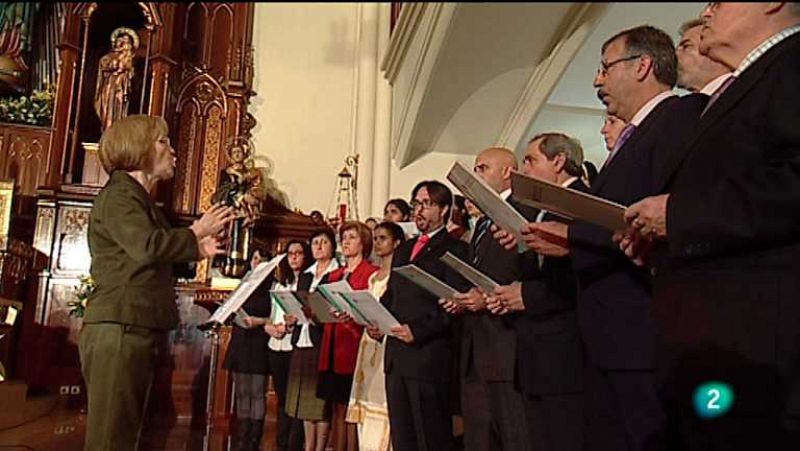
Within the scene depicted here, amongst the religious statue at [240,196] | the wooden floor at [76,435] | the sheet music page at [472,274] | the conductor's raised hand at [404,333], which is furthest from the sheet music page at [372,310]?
the religious statue at [240,196]

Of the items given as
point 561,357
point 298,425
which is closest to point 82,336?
point 561,357

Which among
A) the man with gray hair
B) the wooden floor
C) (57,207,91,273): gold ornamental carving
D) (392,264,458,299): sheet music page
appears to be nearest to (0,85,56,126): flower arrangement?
(57,207,91,273): gold ornamental carving

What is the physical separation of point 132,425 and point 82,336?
263mm

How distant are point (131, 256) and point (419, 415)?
51.4 inches

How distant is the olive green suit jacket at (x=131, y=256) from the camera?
1.79 m

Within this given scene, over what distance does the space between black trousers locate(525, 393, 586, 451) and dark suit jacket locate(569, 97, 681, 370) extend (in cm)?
47

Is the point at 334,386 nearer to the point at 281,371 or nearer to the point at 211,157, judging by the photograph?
the point at 281,371

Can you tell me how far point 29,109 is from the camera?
225 inches

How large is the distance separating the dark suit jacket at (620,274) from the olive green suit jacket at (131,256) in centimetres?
101

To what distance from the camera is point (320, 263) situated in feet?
12.2

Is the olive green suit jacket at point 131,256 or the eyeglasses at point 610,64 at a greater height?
the eyeglasses at point 610,64

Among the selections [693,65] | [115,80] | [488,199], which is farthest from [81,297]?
[693,65]

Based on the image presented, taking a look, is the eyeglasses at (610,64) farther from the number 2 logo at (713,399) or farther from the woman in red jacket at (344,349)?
the woman in red jacket at (344,349)

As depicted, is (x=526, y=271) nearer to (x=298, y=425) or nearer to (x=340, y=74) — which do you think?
(x=298, y=425)
